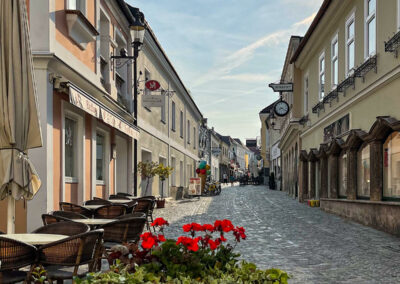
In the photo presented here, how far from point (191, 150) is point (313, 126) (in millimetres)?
14567

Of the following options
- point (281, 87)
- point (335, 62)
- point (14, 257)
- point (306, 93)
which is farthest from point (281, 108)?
point (14, 257)

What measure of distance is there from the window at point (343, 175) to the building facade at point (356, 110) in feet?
0.10

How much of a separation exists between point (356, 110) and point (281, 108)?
1189 cm

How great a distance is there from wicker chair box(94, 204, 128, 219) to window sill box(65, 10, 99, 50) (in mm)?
3764

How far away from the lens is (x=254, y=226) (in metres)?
11.6

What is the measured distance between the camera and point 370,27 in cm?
1187

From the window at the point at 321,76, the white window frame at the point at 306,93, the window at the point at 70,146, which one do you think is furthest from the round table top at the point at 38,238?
the white window frame at the point at 306,93

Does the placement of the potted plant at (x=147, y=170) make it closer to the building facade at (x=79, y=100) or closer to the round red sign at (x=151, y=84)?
the building facade at (x=79, y=100)

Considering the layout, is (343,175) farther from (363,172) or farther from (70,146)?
(70,146)

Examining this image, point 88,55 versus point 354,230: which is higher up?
point 88,55

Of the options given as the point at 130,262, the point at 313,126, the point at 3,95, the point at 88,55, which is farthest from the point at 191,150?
the point at 130,262

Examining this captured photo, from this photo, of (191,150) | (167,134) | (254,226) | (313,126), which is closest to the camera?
(254,226)

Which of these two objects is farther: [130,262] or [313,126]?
[313,126]

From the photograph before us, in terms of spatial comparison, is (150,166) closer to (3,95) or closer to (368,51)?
(368,51)
